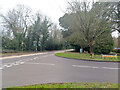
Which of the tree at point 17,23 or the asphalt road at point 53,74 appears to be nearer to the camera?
the asphalt road at point 53,74

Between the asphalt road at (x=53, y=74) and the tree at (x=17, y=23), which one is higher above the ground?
the tree at (x=17, y=23)

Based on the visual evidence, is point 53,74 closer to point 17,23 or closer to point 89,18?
point 89,18

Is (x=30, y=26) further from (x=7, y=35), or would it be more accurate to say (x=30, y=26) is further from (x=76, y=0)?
(x=76, y=0)

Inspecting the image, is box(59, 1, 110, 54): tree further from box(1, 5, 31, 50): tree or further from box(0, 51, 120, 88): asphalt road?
box(1, 5, 31, 50): tree

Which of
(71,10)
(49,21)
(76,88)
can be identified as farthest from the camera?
(49,21)

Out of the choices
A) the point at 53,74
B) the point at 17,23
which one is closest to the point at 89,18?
the point at 53,74

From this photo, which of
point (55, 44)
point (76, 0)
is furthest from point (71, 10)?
point (55, 44)

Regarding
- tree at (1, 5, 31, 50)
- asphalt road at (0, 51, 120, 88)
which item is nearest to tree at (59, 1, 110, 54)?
asphalt road at (0, 51, 120, 88)

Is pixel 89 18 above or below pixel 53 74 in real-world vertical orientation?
above

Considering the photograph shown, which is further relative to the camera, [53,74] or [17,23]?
[17,23]

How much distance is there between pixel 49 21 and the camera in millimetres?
46719

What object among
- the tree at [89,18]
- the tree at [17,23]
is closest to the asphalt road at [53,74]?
the tree at [89,18]

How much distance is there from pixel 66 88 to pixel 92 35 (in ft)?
42.8

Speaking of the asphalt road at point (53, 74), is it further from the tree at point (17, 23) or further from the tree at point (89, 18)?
the tree at point (17, 23)
